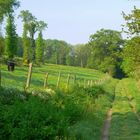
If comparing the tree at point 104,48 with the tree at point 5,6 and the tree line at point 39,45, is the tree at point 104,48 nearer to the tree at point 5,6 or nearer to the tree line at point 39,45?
the tree line at point 39,45

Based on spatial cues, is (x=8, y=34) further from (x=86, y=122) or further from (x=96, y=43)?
(x=86, y=122)

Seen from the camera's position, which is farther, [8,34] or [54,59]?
[54,59]

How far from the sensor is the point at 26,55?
10294 cm

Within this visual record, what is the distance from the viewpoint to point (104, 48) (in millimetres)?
132000

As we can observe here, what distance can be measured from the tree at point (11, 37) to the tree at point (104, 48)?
45.5 metres

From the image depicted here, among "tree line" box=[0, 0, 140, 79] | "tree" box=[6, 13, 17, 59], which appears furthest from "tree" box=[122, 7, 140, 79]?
"tree" box=[6, 13, 17, 59]

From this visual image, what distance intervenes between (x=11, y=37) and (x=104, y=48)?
168ft

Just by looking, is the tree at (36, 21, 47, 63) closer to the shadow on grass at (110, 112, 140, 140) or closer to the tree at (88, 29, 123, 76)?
the tree at (88, 29, 123, 76)

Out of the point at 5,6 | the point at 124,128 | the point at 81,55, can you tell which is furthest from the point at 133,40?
the point at 81,55

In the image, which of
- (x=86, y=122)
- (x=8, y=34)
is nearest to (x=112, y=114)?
(x=86, y=122)

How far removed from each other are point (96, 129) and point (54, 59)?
15475cm

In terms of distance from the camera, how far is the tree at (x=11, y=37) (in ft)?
275

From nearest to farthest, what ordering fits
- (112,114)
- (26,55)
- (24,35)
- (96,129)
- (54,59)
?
(96,129), (112,114), (26,55), (24,35), (54,59)

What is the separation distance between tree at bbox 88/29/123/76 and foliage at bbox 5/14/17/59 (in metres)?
45.5
